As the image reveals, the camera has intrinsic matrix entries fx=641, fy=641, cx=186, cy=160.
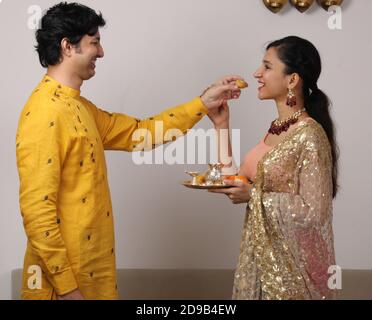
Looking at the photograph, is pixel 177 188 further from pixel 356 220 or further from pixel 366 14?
pixel 366 14

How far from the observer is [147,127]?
220cm

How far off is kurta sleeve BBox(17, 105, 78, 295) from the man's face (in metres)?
0.21

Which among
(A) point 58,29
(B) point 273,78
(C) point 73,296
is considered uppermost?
(A) point 58,29

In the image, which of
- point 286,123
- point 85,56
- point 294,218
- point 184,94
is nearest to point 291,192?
point 294,218

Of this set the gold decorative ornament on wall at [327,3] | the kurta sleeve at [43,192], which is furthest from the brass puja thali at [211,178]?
the gold decorative ornament on wall at [327,3]

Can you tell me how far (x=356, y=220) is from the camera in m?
2.73

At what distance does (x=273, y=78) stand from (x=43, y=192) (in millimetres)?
731

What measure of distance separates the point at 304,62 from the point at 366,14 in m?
0.95

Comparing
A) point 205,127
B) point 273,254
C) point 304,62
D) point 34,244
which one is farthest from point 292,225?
point 205,127

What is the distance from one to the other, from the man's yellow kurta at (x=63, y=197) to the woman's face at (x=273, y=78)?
51 cm

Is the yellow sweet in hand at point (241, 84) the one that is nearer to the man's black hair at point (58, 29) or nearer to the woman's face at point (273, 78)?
the woman's face at point (273, 78)

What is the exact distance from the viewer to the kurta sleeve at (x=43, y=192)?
166 centimetres

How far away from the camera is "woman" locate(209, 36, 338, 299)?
1.79 meters

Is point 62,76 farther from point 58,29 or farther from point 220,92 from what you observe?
point 220,92
